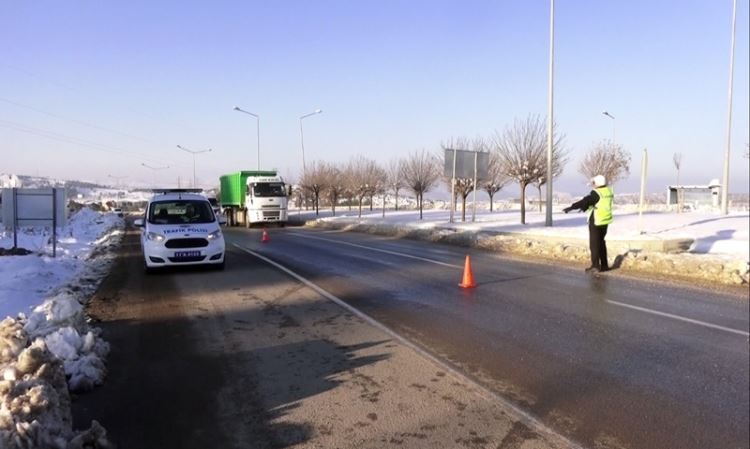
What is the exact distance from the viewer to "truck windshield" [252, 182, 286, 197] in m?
36.8

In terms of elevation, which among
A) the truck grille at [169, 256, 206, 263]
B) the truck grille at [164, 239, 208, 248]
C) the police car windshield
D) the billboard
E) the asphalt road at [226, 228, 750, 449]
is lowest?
the asphalt road at [226, 228, 750, 449]

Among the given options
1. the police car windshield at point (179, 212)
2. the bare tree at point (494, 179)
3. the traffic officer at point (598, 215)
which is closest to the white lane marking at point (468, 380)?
the police car windshield at point (179, 212)

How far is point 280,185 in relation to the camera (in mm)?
37719

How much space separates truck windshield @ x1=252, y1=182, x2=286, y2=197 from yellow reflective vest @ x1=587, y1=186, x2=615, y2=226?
27.1m

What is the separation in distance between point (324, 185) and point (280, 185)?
64.4 feet

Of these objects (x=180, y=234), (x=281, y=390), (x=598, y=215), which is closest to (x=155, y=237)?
(x=180, y=234)

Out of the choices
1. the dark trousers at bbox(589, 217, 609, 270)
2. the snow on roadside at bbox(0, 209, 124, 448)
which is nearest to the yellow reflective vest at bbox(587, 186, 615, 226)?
the dark trousers at bbox(589, 217, 609, 270)

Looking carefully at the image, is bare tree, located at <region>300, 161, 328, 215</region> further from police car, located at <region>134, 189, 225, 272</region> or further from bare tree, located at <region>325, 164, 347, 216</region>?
police car, located at <region>134, 189, 225, 272</region>

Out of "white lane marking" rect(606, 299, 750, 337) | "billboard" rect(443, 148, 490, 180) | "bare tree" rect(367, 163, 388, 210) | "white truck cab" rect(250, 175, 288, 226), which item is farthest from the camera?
"bare tree" rect(367, 163, 388, 210)

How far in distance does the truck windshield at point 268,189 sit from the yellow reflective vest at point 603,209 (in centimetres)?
2707

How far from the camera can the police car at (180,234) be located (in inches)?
497

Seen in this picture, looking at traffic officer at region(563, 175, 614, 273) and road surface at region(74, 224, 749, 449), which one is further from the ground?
traffic officer at region(563, 175, 614, 273)

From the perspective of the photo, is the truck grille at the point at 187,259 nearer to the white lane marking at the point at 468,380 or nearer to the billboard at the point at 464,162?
the white lane marking at the point at 468,380

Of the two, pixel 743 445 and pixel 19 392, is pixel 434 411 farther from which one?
pixel 19 392
